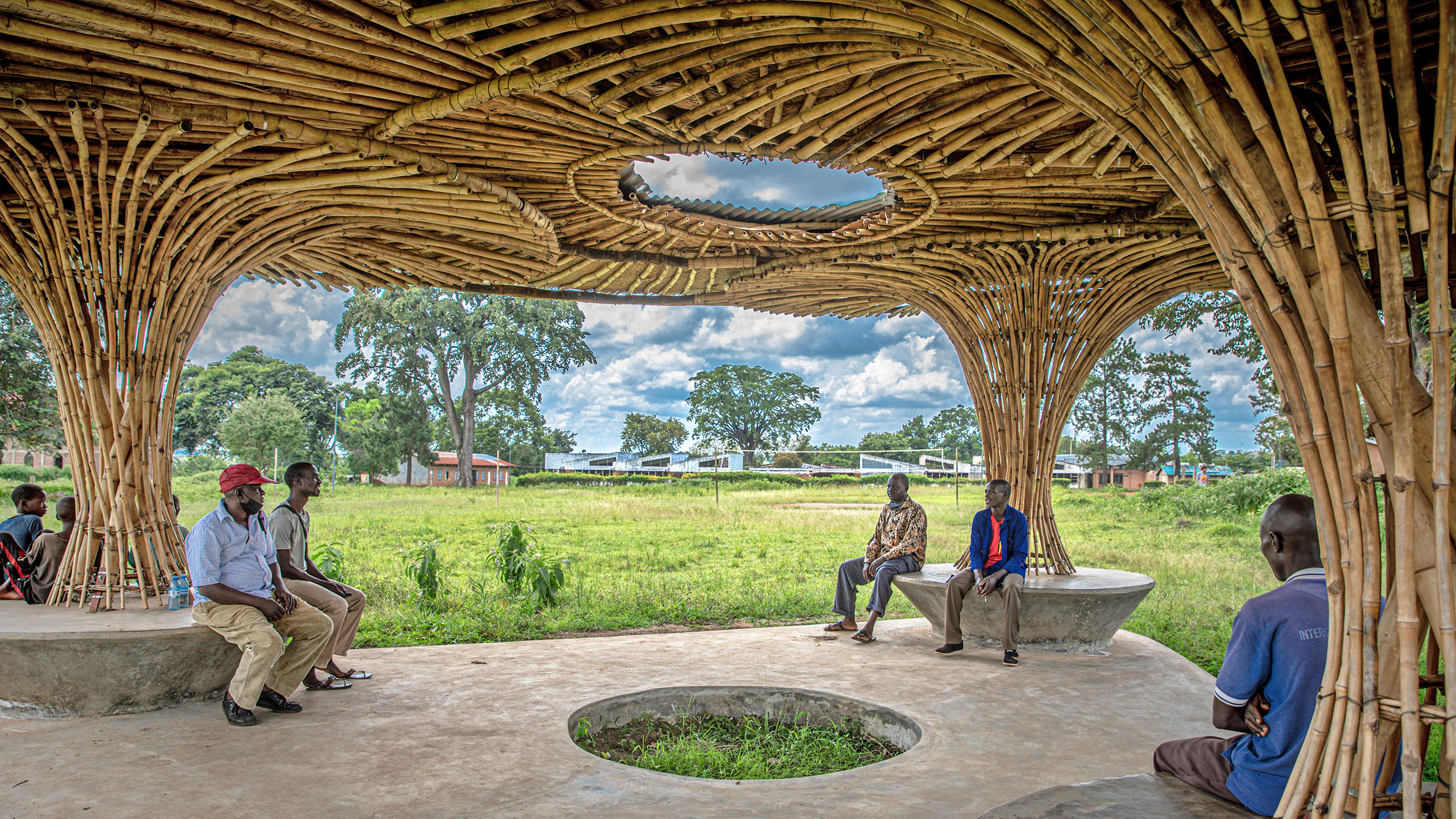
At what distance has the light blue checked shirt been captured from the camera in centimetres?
440

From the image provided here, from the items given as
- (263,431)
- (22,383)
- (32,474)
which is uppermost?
(22,383)

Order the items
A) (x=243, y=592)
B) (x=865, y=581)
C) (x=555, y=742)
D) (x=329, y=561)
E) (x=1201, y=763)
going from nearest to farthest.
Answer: (x=1201, y=763)
(x=555, y=742)
(x=243, y=592)
(x=865, y=581)
(x=329, y=561)

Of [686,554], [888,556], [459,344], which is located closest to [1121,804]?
[888,556]

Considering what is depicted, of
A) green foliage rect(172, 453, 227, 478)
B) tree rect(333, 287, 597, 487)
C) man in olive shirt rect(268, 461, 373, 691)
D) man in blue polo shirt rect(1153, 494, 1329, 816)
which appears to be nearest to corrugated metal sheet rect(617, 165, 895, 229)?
man in olive shirt rect(268, 461, 373, 691)

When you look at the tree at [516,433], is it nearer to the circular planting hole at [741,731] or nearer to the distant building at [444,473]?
the distant building at [444,473]

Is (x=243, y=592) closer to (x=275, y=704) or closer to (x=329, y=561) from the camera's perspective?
(x=275, y=704)

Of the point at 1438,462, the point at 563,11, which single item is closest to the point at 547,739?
the point at 563,11

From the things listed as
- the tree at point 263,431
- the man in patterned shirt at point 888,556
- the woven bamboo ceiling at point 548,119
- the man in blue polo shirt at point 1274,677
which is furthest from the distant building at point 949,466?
the man in blue polo shirt at point 1274,677

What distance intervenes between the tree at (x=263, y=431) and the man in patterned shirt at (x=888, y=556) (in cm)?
2591

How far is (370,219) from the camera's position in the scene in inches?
218

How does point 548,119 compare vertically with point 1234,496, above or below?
above

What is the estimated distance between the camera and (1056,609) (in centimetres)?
622

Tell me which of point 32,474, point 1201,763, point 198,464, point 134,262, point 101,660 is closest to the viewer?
point 1201,763

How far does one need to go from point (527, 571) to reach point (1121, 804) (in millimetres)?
7562
